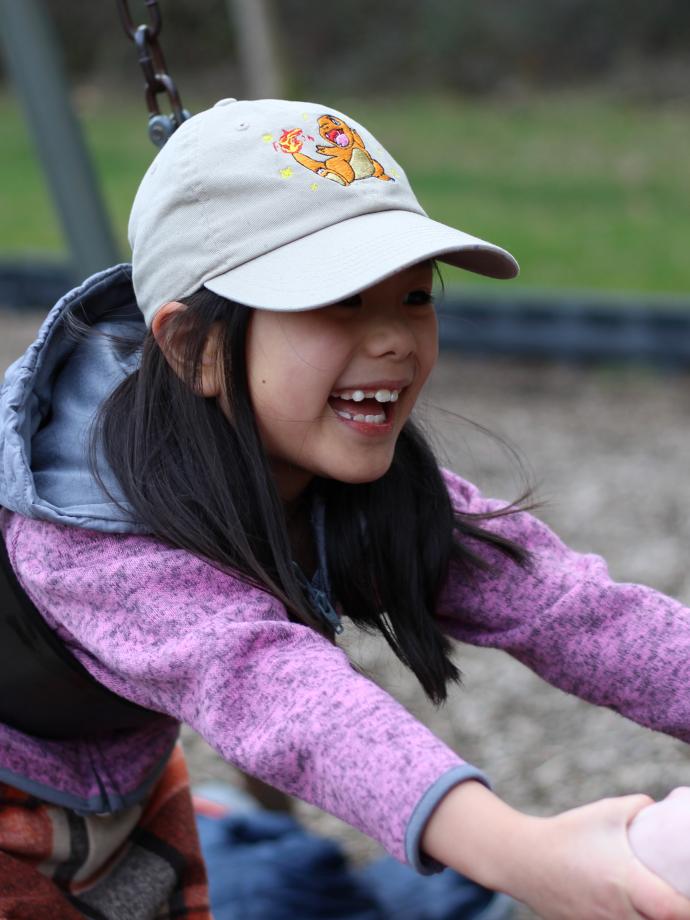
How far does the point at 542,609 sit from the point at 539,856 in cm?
54

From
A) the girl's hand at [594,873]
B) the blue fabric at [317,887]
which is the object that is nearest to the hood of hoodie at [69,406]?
the girl's hand at [594,873]

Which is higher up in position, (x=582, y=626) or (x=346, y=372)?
(x=346, y=372)

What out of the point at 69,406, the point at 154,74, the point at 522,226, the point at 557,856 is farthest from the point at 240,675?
the point at 522,226

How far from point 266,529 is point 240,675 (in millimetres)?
252

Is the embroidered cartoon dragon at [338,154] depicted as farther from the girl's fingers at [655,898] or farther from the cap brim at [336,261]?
the girl's fingers at [655,898]

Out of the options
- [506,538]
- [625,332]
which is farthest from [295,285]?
[625,332]

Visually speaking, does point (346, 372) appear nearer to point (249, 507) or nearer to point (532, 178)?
point (249, 507)

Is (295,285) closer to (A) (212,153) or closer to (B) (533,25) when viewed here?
(A) (212,153)

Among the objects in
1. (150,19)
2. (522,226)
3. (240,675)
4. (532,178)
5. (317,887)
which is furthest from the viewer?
(532,178)

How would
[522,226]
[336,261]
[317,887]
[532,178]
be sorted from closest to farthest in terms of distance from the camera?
[336,261], [317,887], [522,226], [532,178]

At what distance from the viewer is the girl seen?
3.68ft

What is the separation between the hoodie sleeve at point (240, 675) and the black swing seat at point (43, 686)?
17mm

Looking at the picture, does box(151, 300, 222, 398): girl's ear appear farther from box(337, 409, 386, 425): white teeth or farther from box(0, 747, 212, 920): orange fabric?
box(0, 747, 212, 920): orange fabric

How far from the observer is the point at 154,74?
63.6 inches
